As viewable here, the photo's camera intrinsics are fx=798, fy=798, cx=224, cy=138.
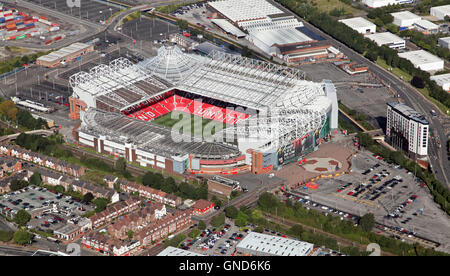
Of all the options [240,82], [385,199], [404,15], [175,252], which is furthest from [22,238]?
[404,15]

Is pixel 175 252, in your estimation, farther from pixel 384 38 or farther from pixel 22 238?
pixel 384 38

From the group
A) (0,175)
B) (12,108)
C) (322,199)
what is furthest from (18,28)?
(322,199)

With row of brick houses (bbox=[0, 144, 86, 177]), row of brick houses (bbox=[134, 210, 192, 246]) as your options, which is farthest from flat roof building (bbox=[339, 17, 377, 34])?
row of brick houses (bbox=[134, 210, 192, 246])

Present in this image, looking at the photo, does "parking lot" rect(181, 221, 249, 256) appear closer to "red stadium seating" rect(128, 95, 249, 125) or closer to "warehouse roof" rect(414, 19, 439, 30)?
"red stadium seating" rect(128, 95, 249, 125)

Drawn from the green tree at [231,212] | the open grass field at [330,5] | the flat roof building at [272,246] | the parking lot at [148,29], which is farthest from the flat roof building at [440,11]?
the flat roof building at [272,246]

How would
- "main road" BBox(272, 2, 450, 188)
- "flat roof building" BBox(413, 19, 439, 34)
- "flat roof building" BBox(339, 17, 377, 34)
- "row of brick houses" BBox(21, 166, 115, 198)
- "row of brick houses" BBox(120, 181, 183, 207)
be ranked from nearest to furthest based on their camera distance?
"row of brick houses" BBox(120, 181, 183, 207) → "row of brick houses" BBox(21, 166, 115, 198) → "main road" BBox(272, 2, 450, 188) → "flat roof building" BBox(413, 19, 439, 34) → "flat roof building" BBox(339, 17, 377, 34)

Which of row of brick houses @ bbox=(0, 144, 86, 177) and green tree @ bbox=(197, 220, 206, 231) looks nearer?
green tree @ bbox=(197, 220, 206, 231)
